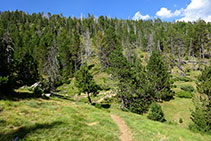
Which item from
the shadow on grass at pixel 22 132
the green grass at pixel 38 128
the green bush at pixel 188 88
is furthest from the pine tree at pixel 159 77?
the shadow on grass at pixel 22 132

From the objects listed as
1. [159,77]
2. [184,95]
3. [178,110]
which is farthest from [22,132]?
[184,95]

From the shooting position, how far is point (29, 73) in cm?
3856

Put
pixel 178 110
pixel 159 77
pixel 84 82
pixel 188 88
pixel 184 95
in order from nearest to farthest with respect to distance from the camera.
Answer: pixel 84 82 < pixel 178 110 < pixel 159 77 < pixel 184 95 < pixel 188 88

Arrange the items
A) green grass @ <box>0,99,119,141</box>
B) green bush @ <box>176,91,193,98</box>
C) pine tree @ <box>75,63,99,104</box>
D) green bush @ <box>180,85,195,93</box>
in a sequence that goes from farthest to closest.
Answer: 1. green bush @ <box>180,85,195,93</box>
2. green bush @ <box>176,91,193,98</box>
3. pine tree @ <box>75,63,99,104</box>
4. green grass @ <box>0,99,119,141</box>

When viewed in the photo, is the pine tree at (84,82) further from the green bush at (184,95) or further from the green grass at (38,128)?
the green bush at (184,95)

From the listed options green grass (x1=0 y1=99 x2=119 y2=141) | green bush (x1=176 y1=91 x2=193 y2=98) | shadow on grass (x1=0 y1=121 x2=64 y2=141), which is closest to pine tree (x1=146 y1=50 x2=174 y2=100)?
green bush (x1=176 y1=91 x2=193 y2=98)

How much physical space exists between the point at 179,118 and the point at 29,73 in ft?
134

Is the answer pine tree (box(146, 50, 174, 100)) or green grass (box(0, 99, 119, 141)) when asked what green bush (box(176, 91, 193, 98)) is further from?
green grass (box(0, 99, 119, 141))

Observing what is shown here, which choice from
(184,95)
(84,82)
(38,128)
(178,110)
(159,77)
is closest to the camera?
(38,128)

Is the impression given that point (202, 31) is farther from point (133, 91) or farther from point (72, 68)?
point (72, 68)

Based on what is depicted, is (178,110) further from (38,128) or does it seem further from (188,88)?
(38,128)

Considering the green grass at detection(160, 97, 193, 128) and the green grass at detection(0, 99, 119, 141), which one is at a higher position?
the green grass at detection(0, 99, 119, 141)

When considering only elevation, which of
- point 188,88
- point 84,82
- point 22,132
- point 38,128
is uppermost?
point 84,82

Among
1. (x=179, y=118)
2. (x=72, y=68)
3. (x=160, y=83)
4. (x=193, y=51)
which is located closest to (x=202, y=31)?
(x=193, y=51)
